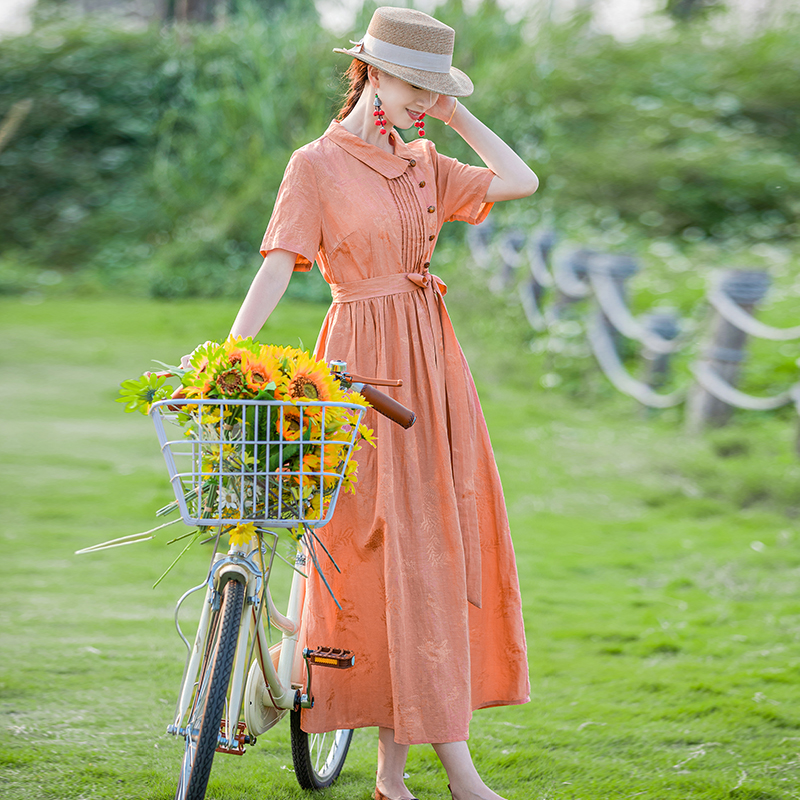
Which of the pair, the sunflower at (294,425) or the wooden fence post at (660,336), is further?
the wooden fence post at (660,336)

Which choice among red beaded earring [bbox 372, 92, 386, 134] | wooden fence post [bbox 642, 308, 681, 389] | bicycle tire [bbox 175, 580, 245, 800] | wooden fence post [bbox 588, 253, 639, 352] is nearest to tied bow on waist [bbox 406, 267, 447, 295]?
red beaded earring [bbox 372, 92, 386, 134]

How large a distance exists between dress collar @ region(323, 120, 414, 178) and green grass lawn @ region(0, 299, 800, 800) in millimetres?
1440

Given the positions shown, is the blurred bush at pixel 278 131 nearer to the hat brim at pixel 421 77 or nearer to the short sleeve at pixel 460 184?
the short sleeve at pixel 460 184

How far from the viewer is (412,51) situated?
2.23 meters

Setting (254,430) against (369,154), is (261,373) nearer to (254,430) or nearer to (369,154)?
(254,430)

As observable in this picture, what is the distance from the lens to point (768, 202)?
10.9 meters

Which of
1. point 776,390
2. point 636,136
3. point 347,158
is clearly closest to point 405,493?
point 347,158

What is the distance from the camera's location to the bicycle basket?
1857mm

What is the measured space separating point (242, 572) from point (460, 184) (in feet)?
3.42

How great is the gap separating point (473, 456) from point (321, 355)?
40cm

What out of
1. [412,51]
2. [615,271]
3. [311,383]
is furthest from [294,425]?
[615,271]

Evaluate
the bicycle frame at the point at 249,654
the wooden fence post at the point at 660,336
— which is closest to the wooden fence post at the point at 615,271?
the wooden fence post at the point at 660,336

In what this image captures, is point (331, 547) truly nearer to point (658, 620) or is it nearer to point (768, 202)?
point (658, 620)

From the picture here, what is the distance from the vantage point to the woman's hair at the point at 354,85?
7.84 feet
